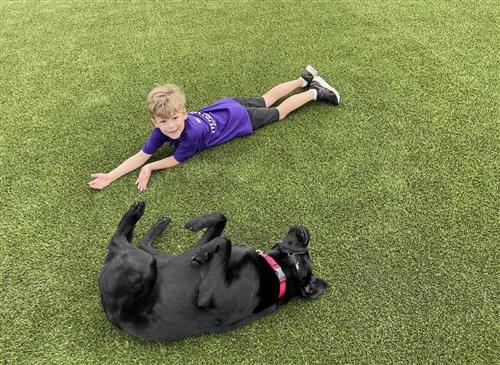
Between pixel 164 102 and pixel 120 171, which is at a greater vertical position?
pixel 164 102

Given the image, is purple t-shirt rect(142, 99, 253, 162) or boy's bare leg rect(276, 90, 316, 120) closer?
purple t-shirt rect(142, 99, 253, 162)

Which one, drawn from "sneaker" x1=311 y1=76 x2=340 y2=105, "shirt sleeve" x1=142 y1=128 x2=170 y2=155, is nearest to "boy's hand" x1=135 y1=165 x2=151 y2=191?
"shirt sleeve" x1=142 y1=128 x2=170 y2=155

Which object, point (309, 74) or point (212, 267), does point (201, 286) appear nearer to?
point (212, 267)

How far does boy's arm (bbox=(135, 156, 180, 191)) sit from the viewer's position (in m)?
3.24

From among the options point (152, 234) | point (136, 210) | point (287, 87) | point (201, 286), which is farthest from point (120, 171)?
point (287, 87)

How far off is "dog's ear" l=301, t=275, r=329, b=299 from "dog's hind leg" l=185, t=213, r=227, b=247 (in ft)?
2.17

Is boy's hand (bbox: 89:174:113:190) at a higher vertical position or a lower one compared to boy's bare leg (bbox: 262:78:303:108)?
lower

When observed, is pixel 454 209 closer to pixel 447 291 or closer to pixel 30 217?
pixel 447 291

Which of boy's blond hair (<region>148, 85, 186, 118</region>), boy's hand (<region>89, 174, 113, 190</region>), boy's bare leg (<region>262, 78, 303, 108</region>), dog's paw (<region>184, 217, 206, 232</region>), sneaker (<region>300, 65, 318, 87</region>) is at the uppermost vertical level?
boy's blond hair (<region>148, 85, 186, 118</region>)

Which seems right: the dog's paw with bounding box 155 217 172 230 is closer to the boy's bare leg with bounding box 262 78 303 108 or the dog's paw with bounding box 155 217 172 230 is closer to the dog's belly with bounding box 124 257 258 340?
the dog's belly with bounding box 124 257 258 340

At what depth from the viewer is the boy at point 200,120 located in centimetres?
297

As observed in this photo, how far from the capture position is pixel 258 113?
3.58 meters

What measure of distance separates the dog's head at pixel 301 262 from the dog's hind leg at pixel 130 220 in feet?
3.21

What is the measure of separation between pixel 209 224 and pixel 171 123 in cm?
80
